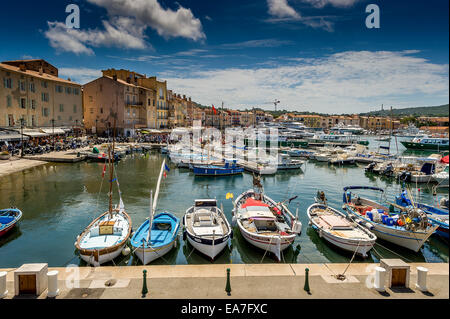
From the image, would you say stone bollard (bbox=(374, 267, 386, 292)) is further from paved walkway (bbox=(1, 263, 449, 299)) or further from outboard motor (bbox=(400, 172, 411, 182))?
outboard motor (bbox=(400, 172, 411, 182))

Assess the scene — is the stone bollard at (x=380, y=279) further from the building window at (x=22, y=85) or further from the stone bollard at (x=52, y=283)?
the building window at (x=22, y=85)

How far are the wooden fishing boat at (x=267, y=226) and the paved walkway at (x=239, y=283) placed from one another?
299 centimetres

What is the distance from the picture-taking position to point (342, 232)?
1552 cm

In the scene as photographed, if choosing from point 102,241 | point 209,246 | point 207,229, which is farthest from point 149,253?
point 207,229

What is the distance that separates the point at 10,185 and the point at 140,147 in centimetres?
→ 3004

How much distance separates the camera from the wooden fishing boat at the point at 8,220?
16422mm

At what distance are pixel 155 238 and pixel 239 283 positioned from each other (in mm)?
6237

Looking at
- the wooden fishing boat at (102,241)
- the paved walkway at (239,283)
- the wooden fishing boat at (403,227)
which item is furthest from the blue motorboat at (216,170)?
the paved walkway at (239,283)

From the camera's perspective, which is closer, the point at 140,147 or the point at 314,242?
the point at 314,242

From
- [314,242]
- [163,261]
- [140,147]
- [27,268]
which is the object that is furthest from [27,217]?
[140,147]

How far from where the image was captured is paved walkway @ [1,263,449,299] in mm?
8602

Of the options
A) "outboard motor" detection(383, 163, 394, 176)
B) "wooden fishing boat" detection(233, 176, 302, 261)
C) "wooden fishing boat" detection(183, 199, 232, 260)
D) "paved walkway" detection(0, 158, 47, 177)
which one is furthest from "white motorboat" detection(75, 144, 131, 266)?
"outboard motor" detection(383, 163, 394, 176)

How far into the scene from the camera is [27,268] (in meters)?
8.40
